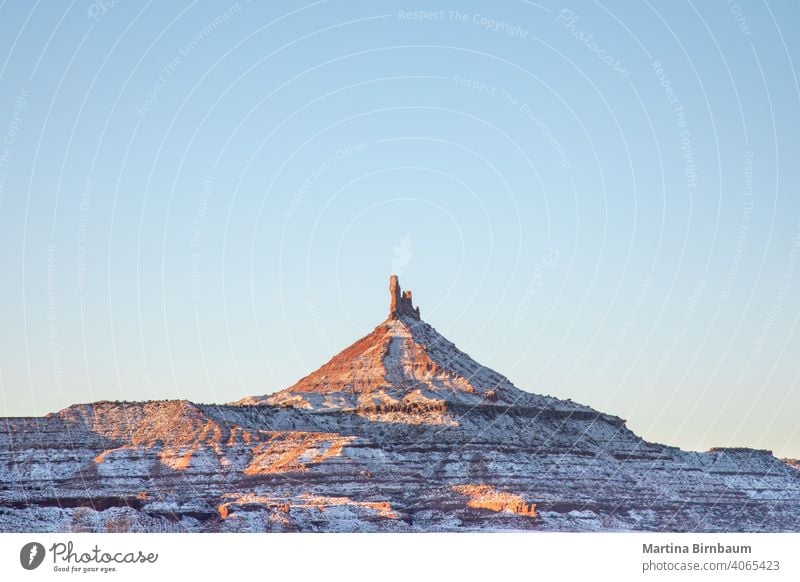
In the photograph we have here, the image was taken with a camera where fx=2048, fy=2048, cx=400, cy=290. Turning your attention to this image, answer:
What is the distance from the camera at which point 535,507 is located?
649ft

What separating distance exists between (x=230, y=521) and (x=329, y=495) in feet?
95.4

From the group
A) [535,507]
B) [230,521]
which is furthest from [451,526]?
[230,521]

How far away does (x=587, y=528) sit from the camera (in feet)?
646
